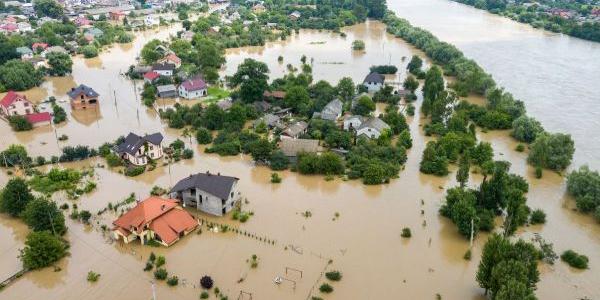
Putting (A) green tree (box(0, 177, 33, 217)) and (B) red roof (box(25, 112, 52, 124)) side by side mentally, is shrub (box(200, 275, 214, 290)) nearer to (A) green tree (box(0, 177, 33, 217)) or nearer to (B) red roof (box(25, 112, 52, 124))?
(A) green tree (box(0, 177, 33, 217))

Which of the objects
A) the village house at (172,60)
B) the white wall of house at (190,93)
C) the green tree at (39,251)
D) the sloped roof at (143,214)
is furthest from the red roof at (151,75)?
the green tree at (39,251)

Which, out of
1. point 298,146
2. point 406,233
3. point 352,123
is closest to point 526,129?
point 352,123

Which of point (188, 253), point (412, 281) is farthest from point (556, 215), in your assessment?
point (188, 253)

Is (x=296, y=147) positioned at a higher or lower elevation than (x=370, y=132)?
lower

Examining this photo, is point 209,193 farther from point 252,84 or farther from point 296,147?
point 252,84

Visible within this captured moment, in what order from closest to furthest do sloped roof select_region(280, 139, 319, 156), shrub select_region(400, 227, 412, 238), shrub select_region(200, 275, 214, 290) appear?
shrub select_region(200, 275, 214, 290)
shrub select_region(400, 227, 412, 238)
sloped roof select_region(280, 139, 319, 156)

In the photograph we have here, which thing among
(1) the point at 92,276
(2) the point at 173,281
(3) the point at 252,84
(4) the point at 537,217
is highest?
(3) the point at 252,84

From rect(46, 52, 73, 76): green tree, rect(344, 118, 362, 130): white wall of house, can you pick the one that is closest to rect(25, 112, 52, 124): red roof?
rect(46, 52, 73, 76): green tree
